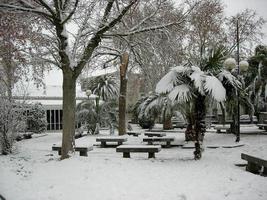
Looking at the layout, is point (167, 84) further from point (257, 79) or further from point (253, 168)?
point (257, 79)

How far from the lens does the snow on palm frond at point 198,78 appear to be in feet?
33.3

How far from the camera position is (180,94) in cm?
1016

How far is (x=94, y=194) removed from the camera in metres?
6.97

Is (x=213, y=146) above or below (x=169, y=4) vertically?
below

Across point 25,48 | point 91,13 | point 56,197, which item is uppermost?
point 91,13

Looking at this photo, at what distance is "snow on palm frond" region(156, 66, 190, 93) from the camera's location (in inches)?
416

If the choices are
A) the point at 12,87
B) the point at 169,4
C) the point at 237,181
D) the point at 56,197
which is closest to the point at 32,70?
the point at 12,87

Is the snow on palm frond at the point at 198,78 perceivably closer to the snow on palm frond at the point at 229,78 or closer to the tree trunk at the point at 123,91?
the snow on palm frond at the point at 229,78

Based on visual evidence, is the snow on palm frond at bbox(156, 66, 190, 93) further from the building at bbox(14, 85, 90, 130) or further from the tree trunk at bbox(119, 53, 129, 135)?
the building at bbox(14, 85, 90, 130)

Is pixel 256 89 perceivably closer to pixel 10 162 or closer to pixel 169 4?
pixel 169 4

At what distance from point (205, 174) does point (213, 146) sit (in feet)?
21.0

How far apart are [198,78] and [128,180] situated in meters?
3.90

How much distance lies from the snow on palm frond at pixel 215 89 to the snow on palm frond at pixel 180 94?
Result: 1.84ft

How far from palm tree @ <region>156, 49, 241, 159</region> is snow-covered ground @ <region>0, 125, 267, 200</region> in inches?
64.0
